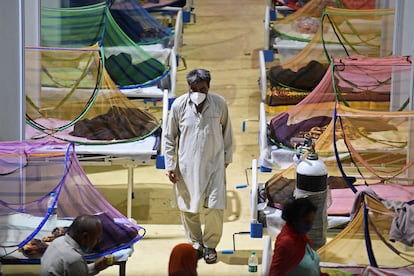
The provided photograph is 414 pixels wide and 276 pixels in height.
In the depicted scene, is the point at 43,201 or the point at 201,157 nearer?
the point at 43,201

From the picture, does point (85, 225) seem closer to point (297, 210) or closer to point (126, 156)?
point (297, 210)

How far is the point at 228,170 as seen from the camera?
1060 cm

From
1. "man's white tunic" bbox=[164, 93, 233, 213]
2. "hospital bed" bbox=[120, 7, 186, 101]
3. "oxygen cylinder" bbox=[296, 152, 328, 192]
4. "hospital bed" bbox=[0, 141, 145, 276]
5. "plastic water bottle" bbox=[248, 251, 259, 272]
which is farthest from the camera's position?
"hospital bed" bbox=[120, 7, 186, 101]

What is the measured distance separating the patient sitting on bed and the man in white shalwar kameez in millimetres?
2100

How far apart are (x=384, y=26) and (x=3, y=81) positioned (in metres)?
4.63

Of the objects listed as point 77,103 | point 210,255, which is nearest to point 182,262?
point 210,255

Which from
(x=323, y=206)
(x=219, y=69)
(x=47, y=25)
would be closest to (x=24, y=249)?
(x=323, y=206)

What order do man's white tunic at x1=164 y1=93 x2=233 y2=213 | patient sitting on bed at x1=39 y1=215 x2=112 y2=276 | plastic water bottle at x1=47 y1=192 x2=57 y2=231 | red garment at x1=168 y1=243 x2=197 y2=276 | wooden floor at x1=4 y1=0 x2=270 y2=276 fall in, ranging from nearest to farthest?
1. red garment at x1=168 y1=243 x2=197 y2=276
2. patient sitting on bed at x1=39 y1=215 x2=112 y2=276
3. plastic water bottle at x1=47 y1=192 x2=57 y2=231
4. man's white tunic at x1=164 y1=93 x2=233 y2=213
5. wooden floor at x1=4 y1=0 x2=270 y2=276

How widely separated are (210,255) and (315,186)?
4.46 ft

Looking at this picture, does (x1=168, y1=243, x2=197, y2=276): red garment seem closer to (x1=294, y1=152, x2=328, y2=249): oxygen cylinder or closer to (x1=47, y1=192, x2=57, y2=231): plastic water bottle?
(x1=294, y1=152, x2=328, y2=249): oxygen cylinder

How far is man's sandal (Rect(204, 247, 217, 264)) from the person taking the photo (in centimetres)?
824

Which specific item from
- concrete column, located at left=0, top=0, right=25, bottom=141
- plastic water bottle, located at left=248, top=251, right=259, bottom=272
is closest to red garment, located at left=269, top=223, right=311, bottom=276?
plastic water bottle, located at left=248, top=251, right=259, bottom=272

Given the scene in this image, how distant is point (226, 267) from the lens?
8.20m

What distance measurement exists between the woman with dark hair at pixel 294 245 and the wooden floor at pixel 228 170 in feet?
7.73
